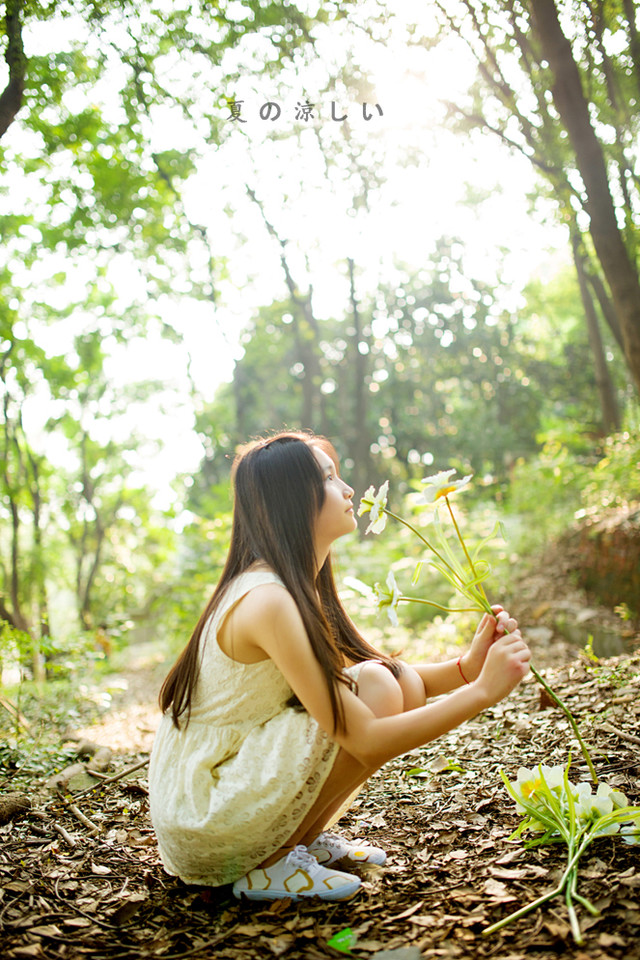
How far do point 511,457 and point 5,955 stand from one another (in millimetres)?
14720

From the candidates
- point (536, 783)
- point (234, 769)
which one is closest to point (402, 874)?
point (536, 783)

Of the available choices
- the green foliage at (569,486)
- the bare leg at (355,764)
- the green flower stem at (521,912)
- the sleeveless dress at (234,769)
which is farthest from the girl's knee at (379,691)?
the green foliage at (569,486)

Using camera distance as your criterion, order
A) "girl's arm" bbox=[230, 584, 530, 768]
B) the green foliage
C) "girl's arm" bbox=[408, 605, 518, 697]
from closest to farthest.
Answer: "girl's arm" bbox=[230, 584, 530, 768] < "girl's arm" bbox=[408, 605, 518, 697] < the green foliage

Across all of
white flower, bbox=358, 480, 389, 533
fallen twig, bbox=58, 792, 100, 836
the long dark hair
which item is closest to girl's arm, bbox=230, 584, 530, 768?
the long dark hair

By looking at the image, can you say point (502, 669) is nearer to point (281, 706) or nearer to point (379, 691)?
point (379, 691)

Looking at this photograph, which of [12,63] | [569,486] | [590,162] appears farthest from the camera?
[569,486]

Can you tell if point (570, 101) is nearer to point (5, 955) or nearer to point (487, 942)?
point (487, 942)

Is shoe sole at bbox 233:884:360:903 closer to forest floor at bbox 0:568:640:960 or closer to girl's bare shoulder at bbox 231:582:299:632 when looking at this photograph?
forest floor at bbox 0:568:640:960

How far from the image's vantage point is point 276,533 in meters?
1.80

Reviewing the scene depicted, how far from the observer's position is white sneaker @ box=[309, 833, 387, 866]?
6.06 ft

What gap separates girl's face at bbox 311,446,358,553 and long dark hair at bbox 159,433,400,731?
0.02m

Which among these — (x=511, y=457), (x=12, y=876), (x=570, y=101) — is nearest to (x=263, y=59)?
(x=570, y=101)

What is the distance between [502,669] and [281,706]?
0.54 metres

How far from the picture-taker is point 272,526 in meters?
1.81
